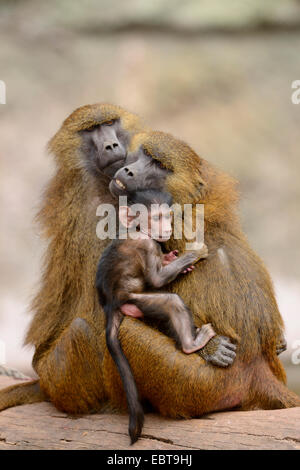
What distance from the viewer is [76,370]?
2.96m

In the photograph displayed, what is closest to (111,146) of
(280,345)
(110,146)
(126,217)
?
(110,146)

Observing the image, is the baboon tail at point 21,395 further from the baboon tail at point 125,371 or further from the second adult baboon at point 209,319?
the baboon tail at point 125,371

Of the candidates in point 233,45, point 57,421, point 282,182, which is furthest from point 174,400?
point 233,45

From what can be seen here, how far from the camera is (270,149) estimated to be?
6.42 meters

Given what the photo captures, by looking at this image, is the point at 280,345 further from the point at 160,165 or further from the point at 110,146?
the point at 110,146

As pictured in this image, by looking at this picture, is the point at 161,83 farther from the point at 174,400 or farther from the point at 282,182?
the point at 174,400

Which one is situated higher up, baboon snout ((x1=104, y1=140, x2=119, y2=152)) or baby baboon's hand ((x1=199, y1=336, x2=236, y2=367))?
baboon snout ((x1=104, y1=140, x2=119, y2=152))

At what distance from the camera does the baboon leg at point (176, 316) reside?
267 cm

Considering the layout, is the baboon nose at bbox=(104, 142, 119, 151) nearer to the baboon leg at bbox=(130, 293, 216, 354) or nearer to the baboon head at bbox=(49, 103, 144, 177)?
the baboon head at bbox=(49, 103, 144, 177)

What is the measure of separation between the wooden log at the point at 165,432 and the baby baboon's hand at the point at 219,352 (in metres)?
0.26

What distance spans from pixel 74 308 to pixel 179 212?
2.35ft

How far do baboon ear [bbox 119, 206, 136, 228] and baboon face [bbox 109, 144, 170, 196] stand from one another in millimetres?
107

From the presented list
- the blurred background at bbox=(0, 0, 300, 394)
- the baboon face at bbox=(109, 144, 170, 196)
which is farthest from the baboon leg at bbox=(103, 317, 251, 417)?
the blurred background at bbox=(0, 0, 300, 394)

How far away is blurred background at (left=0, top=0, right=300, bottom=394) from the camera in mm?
6363
